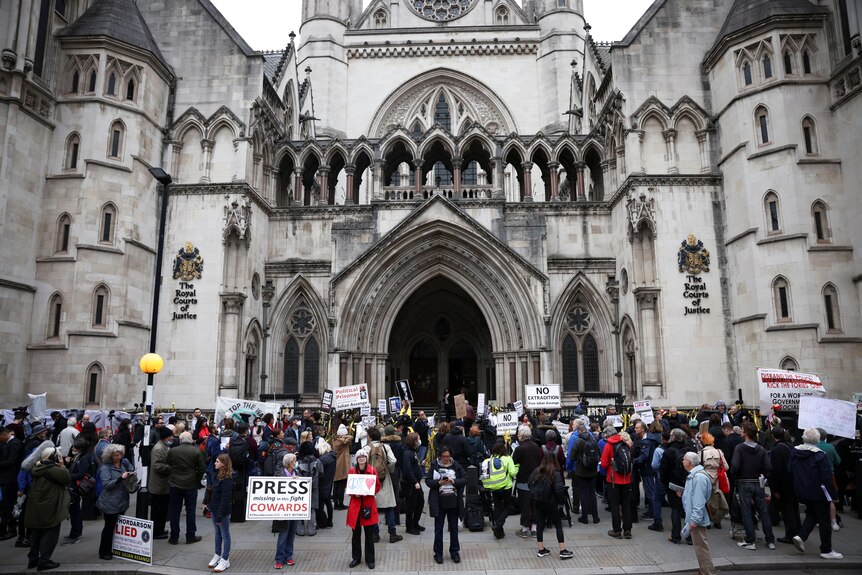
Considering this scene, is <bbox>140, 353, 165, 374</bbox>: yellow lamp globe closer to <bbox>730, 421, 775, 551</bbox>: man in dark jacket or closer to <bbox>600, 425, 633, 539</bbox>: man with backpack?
<bbox>600, 425, 633, 539</bbox>: man with backpack

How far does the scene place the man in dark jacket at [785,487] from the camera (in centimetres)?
1034

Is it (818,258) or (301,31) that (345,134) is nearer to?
(301,31)

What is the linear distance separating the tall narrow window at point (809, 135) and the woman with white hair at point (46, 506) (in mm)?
24087

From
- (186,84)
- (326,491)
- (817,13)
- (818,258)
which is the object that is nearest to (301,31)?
(186,84)

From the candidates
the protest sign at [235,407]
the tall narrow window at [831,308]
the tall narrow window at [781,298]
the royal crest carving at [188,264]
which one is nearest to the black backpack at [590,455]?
the protest sign at [235,407]

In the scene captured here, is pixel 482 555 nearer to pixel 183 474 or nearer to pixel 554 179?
pixel 183 474

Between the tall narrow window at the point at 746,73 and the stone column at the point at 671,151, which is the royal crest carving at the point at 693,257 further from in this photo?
the tall narrow window at the point at 746,73

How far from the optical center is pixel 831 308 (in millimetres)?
20531

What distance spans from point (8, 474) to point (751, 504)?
13.0 m

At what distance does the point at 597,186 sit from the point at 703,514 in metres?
23.5

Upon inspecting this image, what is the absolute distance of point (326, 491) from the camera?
1189 cm

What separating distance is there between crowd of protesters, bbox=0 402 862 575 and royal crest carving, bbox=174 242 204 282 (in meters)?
13.1

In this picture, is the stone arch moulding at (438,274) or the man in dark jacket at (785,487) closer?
the man in dark jacket at (785,487)

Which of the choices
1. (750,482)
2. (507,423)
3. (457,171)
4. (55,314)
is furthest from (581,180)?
(55,314)
